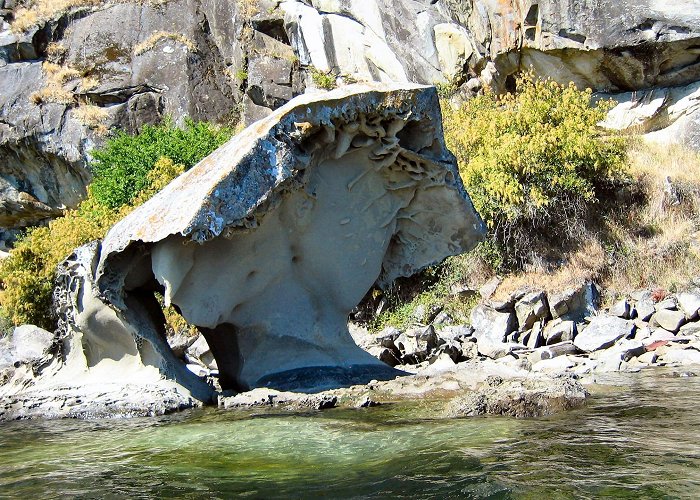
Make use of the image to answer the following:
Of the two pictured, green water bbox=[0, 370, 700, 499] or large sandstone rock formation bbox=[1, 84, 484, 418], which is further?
large sandstone rock formation bbox=[1, 84, 484, 418]

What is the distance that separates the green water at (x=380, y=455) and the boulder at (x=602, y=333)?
4.26 metres

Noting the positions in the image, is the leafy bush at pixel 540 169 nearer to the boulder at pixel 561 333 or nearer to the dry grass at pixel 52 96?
the boulder at pixel 561 333

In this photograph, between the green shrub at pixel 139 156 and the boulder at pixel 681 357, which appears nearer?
the boulder at pixel 681 357

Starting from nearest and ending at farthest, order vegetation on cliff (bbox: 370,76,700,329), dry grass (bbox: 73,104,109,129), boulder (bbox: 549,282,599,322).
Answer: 1. boulder (bbox: 549,282,599,322)
2. vegetation on cliff (bbox: 370,76,700,329)
3. dry grass (bbox: 73,104,109,129)

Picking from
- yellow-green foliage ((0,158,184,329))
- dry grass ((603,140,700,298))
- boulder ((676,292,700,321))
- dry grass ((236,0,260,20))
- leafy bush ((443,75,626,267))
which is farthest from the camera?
dry grass ((236,0,260,20))

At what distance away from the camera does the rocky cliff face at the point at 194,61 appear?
879 inches

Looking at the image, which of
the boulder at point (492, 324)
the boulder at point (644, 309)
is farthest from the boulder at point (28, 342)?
the boulder at point (644, 309)

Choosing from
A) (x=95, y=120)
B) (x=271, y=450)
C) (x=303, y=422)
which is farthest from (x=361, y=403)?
(x=95, y=120)

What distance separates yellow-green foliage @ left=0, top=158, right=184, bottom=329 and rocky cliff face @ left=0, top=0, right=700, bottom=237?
8654 millimetres

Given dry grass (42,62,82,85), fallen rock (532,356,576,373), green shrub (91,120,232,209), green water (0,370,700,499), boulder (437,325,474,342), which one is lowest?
fallen rock (532,356,576,373)

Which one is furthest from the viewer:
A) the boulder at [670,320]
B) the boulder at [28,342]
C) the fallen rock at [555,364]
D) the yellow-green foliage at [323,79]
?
the yellow-green foliage at [323,79]

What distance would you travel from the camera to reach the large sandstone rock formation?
7.20 m

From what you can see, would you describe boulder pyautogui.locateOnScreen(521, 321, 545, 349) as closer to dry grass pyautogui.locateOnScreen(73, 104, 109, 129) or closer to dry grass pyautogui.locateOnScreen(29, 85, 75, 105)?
dry grass pyautogui.locateOnScreen(73, 104, 109, 129)

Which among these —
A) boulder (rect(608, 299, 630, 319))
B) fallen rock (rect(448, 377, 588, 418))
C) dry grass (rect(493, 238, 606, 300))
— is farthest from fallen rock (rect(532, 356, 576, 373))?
dry grass (rect(493, 238, 606, 300))
